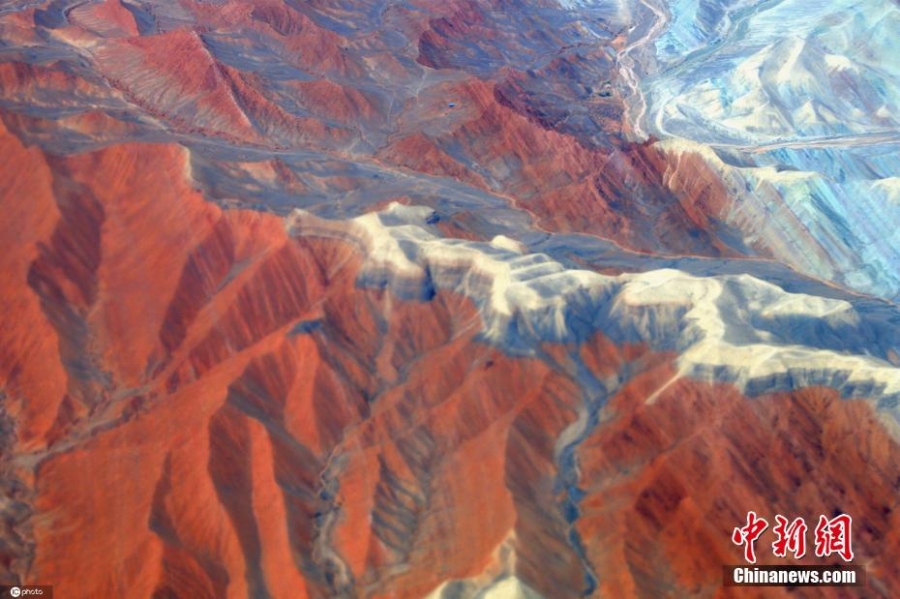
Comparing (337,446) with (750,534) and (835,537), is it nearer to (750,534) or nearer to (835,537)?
(750,534)

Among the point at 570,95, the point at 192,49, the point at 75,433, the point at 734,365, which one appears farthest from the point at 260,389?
the point at 570,95

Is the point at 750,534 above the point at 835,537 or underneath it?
underneath

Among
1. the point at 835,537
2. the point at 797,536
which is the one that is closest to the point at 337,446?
the point at 797,536

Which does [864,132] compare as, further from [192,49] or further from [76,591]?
[76,591]

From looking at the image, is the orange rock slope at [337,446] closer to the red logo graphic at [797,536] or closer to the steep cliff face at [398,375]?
the steep cliff face at [398,375]

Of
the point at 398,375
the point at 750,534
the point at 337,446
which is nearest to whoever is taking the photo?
the point at 750,534

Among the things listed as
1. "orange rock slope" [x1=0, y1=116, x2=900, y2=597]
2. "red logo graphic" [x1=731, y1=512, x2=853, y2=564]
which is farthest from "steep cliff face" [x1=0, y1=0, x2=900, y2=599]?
"red logo graphic" [x1=731, y1=512, x2=853, y2=564]

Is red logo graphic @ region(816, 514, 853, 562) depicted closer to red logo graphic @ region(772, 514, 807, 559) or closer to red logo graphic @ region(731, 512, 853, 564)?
red logo graphic @ region(731, 512, 853, 564)
